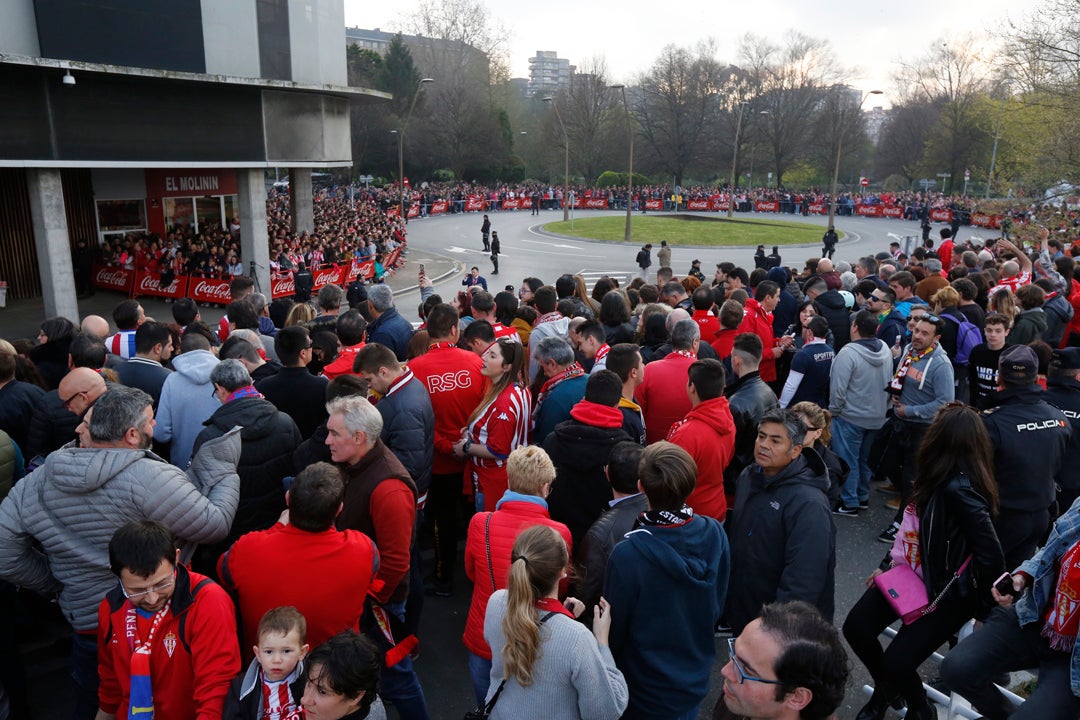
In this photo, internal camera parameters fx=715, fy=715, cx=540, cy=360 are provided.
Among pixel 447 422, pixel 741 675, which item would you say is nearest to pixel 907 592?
pixel 741 675

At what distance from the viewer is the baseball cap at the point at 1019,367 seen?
4.86 meters

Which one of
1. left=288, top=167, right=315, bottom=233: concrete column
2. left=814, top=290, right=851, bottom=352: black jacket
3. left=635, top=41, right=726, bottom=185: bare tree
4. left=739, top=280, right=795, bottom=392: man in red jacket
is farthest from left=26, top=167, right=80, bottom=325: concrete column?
left=635, top=41, right=726, bottom=185: bare tree

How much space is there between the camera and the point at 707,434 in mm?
4746

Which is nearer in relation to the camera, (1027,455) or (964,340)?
(1027,455)

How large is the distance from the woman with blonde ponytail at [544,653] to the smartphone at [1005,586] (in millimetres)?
2148

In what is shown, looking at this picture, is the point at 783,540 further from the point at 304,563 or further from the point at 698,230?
the point at 698,230

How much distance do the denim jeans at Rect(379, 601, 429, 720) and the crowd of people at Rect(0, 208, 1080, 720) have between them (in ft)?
0.06

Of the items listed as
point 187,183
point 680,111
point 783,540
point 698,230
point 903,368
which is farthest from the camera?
point 680,111

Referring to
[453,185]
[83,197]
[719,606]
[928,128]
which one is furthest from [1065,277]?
[928,128]

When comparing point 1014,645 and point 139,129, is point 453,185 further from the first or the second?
point 1014,645

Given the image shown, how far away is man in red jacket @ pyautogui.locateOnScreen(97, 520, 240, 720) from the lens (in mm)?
2891

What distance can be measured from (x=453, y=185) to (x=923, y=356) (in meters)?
63.6

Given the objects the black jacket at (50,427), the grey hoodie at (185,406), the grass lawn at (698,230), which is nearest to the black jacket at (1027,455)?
the grey hoodie at (185,406)

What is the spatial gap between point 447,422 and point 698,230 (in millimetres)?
39032
